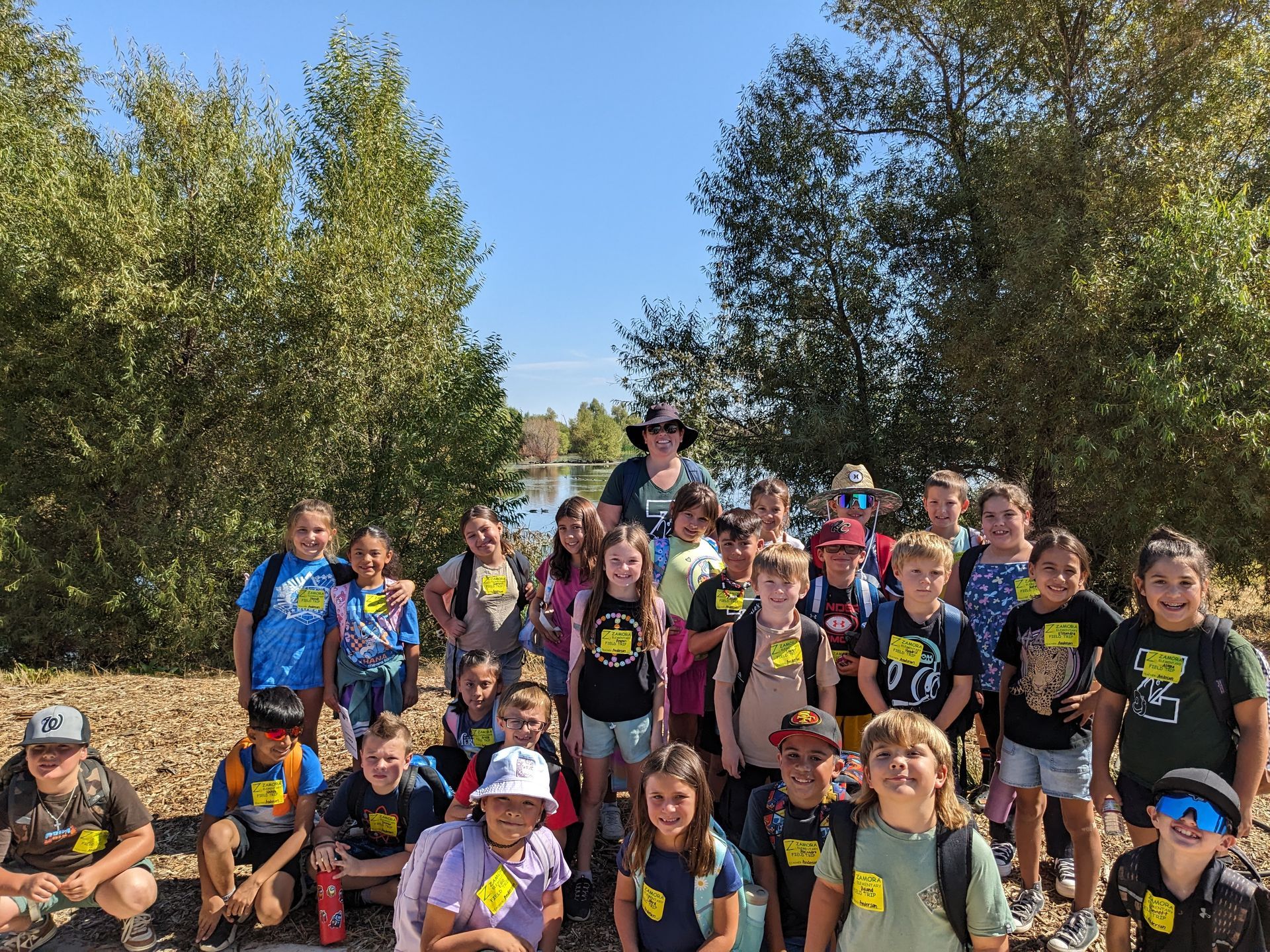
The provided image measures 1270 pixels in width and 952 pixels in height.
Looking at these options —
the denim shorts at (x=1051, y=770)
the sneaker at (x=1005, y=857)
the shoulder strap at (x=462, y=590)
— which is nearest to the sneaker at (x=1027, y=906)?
the sneaker at (x=1005, y=857)

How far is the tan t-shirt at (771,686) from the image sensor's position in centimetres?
360

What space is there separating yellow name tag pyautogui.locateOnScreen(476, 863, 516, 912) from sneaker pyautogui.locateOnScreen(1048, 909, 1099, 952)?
225 cm

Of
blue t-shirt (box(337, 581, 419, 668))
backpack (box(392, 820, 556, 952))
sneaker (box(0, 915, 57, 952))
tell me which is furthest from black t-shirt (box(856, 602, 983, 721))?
sneaker (box(0, 915, 57, 952))

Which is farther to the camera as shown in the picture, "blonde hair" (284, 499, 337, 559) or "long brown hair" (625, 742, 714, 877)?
"blonde hair" (284, 499, 337, 559)

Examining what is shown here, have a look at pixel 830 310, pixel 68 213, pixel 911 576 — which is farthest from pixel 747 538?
pixel 830 310

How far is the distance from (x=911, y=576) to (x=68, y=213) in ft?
31.7

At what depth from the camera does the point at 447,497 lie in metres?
13.1

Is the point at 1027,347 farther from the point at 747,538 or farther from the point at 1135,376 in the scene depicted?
the point at 747,538

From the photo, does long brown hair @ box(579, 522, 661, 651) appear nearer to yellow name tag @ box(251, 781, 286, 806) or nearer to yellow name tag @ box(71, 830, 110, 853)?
yellow name tag @ box(251, 781, 286, 806)

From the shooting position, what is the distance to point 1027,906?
349cm

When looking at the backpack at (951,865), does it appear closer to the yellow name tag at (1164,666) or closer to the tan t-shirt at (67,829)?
the yellow name tag at (1164,666)

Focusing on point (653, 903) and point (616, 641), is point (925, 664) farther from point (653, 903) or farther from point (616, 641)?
point (653, 903)

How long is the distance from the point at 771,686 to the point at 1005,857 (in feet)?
5.37

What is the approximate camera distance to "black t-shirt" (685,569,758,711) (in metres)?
4.01
